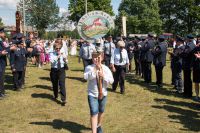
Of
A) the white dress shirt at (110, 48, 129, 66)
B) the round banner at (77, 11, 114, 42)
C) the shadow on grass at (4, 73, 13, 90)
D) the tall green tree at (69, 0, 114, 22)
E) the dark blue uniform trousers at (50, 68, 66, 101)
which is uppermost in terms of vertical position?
the tall green tree at (69, 0, 114, 22)

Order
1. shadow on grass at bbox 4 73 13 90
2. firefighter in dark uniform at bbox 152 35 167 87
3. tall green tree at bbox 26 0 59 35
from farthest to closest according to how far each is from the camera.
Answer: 1. tall green tree at bbox 26 0 59 35
2. firefighter in dark uniform at bbox 152 35 167 87
3. shadow on grass at bbox 4 73 13 90

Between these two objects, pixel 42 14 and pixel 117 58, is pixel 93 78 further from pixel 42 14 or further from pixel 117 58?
pixel 42 14

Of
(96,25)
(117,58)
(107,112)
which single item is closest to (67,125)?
(107,112)

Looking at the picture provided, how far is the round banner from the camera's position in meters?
16.1

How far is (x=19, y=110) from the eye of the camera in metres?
11.2

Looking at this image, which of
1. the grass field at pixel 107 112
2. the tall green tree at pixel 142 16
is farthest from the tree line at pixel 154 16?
the grass field at pixel 107 112

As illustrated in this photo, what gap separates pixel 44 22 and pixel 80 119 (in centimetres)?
7498

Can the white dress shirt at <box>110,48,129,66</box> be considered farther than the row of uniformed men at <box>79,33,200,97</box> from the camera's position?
Yes

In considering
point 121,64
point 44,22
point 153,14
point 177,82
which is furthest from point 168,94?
point 44,22

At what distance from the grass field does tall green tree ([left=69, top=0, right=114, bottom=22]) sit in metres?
45.2

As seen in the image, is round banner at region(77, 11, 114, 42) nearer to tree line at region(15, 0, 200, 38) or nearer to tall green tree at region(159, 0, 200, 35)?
tree line at region(15, 0, 200, 38)

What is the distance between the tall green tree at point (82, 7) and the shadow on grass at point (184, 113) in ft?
155

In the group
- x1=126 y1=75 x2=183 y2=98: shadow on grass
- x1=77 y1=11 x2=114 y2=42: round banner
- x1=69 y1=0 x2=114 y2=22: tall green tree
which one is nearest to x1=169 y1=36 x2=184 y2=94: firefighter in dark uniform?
x1=126 y1=75 x2=183 y2=98: shadow on grass

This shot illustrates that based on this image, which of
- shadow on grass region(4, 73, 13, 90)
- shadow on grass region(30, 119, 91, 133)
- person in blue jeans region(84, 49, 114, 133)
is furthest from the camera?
shadow on grass region(4, 73, 13, 90)
